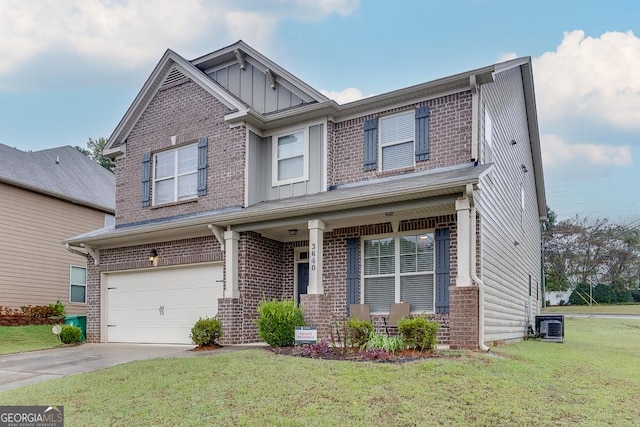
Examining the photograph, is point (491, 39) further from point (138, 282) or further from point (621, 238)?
point (621, 238)

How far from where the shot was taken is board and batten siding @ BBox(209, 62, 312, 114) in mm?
12852

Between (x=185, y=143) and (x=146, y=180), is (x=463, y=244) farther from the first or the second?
(x=146, y=180)

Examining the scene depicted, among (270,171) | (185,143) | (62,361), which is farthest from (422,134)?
(62,361)

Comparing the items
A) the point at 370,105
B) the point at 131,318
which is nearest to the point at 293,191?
the point at 370,105

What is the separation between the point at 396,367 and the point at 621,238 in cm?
3744

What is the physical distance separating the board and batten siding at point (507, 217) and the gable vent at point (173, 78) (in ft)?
26.1

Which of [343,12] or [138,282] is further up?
[343,12]

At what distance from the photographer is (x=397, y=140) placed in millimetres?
11297

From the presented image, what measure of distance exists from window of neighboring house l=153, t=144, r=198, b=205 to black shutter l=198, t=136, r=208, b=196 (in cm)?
29

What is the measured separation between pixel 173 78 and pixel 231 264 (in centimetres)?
578

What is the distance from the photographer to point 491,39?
15.3 metres

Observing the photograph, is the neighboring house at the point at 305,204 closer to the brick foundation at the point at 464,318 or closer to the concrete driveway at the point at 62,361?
the brick foundation at the point at 464,318

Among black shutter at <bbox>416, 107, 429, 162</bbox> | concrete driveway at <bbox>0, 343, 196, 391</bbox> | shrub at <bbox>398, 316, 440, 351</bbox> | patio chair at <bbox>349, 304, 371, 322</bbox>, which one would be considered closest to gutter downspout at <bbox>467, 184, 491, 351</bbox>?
shrub at <bbox>398, 316, 440, 351</bbox>

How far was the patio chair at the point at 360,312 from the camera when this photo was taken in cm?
1059
